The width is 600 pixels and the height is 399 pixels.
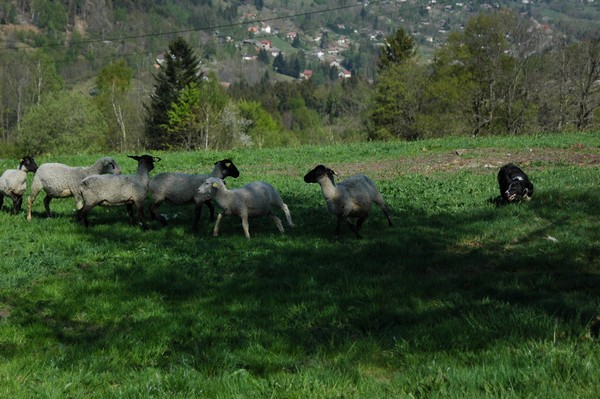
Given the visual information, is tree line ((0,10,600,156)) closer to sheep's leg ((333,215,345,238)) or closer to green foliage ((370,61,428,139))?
green foliage ((370,61,428,139))

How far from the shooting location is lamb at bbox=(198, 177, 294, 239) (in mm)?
12094

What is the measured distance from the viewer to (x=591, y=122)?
5803 centimetres

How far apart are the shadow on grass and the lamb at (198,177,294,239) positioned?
464mm

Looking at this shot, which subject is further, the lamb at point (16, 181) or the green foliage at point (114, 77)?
the green foliage at point (114, 77)

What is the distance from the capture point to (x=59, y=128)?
228 ft

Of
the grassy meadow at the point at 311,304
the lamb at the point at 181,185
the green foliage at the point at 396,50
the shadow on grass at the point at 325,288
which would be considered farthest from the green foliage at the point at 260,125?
the shadow on grass at the point at 325,288

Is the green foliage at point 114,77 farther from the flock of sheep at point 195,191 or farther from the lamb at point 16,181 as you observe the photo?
the flock of sheep at point 195,191

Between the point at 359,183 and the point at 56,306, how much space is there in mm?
6449

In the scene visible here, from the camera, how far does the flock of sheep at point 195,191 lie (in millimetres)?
11781

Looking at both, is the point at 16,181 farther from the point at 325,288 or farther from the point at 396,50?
the point at 396,50

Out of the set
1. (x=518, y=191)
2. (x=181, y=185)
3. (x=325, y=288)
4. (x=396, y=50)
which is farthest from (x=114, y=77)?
(x=325, y=288)

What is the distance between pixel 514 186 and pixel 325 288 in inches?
307

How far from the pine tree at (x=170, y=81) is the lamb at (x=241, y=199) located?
65.9m

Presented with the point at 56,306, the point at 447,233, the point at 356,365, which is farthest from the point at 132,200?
the point at 356,365
